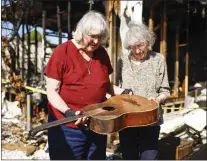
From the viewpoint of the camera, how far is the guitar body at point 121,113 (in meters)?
2.03

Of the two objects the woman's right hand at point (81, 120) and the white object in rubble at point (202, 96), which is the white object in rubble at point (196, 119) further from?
the woman's right hand at point (81, 120)

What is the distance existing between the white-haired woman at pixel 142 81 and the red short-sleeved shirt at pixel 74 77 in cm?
39

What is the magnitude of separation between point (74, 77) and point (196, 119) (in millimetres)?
3824

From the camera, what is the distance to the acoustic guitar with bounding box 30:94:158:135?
2021mm

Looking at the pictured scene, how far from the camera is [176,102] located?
7531mm

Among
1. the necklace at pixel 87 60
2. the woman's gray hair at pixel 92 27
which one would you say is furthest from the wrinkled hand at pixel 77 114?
the woman's gray hair at pixel 92 27

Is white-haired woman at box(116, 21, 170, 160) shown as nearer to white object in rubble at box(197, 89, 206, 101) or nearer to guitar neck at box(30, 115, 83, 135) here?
guitar neck at box(30, 115, 83, 135)

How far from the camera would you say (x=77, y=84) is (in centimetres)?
220

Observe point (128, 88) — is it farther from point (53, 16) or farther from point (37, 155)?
point (53, 16)

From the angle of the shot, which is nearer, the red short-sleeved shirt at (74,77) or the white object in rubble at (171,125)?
the red short-sleeved shirt at (74,77)

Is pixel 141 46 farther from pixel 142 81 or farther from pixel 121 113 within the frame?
pixel 121 113

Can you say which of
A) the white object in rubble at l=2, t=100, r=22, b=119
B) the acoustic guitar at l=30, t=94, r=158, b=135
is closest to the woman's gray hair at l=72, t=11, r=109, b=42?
the acoustic guitar at l=30, t=94, r=158, b=135

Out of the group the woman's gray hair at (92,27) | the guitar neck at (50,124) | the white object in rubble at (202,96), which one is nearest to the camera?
the guitar neck at (50,124)

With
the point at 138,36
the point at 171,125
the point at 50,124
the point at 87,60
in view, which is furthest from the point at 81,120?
the point at 171,125
